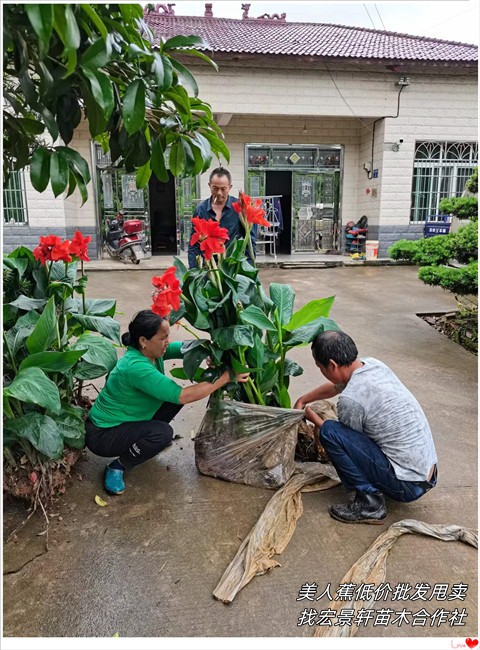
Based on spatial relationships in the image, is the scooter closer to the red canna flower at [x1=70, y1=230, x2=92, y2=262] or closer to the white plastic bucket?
the white plastic bucket

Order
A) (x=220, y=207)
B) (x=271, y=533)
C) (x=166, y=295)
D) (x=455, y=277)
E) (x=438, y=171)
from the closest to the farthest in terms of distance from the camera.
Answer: (x=166, y=295) → (x=271, y=533) → (x=220, y=207) → (x=455, y=277) → (x=438, y=171)

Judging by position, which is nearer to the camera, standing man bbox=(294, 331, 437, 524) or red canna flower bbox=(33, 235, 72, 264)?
standing man bbox=(294, 331, 437, 524)

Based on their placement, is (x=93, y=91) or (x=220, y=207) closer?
(x=93, y=91)

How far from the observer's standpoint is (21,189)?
342 inches

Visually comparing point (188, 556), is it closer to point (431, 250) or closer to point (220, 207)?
point (220, 207)

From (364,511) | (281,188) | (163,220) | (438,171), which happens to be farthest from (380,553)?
(163,220)

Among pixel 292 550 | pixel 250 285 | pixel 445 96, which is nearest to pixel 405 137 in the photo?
pixel 445 96

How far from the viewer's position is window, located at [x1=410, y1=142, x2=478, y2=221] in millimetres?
9727

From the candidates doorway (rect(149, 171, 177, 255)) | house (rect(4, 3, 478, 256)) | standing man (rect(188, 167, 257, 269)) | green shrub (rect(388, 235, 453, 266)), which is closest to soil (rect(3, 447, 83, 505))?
standing man (rect(188, 167, 257, 269))

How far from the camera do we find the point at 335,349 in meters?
1.97

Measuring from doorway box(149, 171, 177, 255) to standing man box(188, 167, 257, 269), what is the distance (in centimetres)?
874

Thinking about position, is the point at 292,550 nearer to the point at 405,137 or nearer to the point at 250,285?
the point at 250,285

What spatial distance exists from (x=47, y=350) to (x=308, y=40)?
1029 cm

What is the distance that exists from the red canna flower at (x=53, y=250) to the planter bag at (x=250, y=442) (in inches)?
35.9
